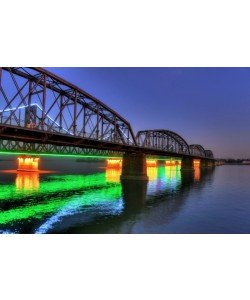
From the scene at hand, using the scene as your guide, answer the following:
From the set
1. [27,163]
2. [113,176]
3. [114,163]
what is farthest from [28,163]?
[114,163]

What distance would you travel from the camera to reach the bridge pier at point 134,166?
222ft

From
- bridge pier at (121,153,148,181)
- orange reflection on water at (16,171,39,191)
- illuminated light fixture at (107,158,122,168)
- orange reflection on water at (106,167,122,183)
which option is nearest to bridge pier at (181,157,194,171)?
illuminated light fixture at (107,158,122,168)

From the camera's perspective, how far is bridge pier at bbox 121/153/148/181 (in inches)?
2662

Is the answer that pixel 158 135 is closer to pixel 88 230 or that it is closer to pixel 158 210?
pixel 158 210

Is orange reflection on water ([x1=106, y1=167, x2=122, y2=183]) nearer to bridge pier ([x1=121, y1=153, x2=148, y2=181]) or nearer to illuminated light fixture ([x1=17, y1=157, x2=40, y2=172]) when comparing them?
bridge pier ([x1=121, y1=153, x2=148, y2=181])

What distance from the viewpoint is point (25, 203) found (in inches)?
1347

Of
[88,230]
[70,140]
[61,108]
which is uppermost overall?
[61,108]

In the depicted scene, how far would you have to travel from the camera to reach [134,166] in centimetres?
6931

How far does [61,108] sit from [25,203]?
19.4 metres

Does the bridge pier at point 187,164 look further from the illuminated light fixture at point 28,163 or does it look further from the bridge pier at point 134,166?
the bridge pier at point 134,166

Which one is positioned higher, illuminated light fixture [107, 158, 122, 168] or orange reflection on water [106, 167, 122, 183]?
illuminated light fixture [107, 158, 122, 168]

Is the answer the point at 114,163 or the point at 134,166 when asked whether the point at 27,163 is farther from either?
Result: the point at 114,163
